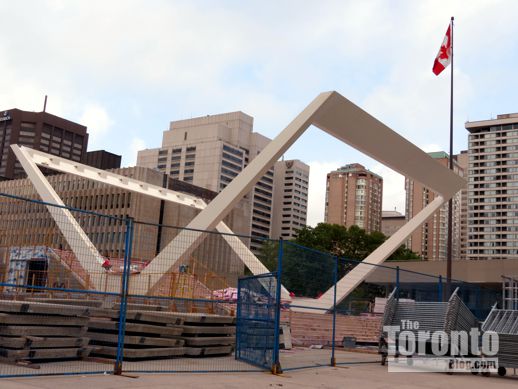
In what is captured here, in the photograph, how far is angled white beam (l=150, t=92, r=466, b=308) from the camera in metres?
22.1

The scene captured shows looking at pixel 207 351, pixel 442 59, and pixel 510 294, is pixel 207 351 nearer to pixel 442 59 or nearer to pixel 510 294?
pixel 510 294

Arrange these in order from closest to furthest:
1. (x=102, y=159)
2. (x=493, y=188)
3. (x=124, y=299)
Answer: (x=124, y=299)
(x=493, y=188)
(x=102, y=159)

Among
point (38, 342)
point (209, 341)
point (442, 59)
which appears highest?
point (442, 59)

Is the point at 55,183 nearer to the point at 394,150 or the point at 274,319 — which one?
the point at 394,150

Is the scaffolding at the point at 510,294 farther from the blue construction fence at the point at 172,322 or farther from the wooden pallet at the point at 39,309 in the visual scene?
the wooden pallet at the point at 39,309

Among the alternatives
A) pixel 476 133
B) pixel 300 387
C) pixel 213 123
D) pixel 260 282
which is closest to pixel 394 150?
pixel 260 282

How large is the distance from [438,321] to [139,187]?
24.4 m

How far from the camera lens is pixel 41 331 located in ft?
33.7

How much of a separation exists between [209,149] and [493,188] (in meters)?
79.9

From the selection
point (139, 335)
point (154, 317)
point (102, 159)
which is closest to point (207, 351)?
point (154, 317)

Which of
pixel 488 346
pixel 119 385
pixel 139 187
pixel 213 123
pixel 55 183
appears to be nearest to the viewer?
pixel 119 385

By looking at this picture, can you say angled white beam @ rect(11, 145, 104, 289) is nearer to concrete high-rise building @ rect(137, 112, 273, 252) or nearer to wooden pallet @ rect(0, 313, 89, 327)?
wooden pallet @ rect(0, 313, 89, 327)

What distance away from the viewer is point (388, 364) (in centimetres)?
1549

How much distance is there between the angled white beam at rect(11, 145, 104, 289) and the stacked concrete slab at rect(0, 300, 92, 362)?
6.62 meters
